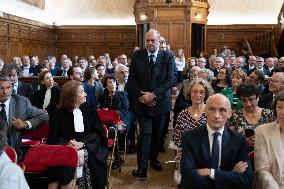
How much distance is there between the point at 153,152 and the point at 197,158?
2.75 metres

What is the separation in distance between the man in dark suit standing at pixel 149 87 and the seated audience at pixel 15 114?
1.38 metres

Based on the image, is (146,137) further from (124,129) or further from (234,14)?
(234,14)

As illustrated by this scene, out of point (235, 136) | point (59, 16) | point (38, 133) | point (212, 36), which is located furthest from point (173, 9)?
point (235, 136)

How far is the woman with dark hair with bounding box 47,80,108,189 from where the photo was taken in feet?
13.3

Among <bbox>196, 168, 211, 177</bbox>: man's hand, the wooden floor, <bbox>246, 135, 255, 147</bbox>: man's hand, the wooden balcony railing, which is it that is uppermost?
the wooden balcony railing

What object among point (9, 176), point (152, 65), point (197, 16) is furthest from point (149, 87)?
point (197, 16)

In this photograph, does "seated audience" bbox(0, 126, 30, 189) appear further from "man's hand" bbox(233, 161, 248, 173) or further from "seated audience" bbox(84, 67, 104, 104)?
"seated audience" bbox(84, 67, 104, 104)

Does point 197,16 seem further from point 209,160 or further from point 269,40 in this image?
point 209,160

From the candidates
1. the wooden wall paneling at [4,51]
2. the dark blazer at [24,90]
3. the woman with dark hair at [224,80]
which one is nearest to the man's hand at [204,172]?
the woman with dark hair at [224,80]

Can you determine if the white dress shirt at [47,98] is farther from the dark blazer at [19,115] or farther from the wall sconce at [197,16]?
the wall sconce at [197,16]

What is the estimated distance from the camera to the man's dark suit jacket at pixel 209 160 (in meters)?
2.86

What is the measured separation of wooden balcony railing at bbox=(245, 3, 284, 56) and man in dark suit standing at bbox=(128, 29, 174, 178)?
8742 millimetres

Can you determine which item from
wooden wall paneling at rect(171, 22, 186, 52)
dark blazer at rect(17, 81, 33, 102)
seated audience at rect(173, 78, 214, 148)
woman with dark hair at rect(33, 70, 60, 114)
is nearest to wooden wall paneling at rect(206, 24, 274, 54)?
wooden wall paneling at rect(171, 22, 186, 52)

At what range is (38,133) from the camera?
4.48m
